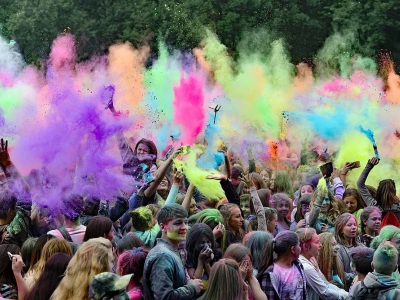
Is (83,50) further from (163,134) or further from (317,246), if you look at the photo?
(317,246)

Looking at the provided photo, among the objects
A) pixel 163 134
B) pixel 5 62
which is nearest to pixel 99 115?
pixel 163 134

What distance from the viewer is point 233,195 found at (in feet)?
32.8

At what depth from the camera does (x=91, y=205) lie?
9.70 m

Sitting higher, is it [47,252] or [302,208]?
[47,252]

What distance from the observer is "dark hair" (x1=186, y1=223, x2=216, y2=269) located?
764 cm

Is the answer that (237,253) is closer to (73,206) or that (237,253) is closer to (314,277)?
(314,277)

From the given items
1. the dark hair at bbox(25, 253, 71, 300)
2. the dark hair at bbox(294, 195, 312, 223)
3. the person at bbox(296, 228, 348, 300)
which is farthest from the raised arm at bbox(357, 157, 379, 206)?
the dark hair at bbox(25, 253, 71, 300)

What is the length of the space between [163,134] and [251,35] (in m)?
18.4

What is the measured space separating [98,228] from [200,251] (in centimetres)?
106

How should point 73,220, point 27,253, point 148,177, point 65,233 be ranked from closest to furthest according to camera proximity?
point 27,253, point 65,233, point 73,220, point 148,177

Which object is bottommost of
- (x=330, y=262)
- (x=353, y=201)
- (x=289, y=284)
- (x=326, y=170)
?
(x=353, y=201)

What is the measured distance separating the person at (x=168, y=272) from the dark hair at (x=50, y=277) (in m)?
0.64

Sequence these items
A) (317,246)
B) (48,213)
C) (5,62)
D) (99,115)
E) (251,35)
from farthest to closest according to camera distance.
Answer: (251,35), (5,62), (99,115), (48,213), (317,246)

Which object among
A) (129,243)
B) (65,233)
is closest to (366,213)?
(129,243)
